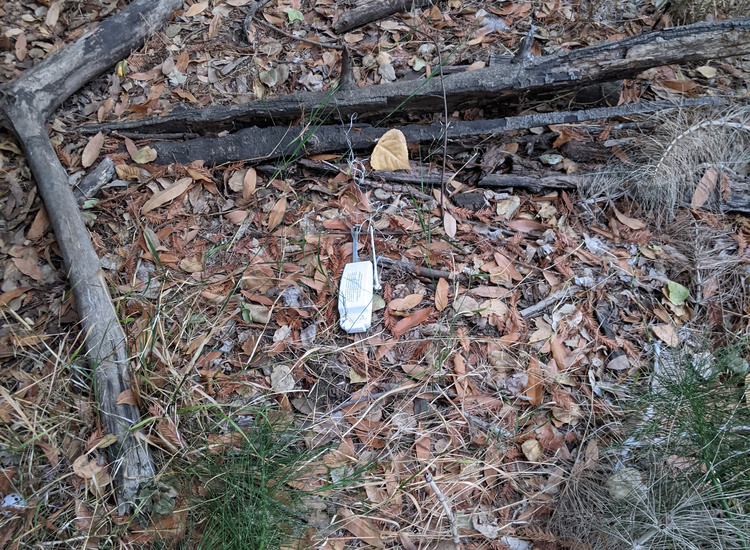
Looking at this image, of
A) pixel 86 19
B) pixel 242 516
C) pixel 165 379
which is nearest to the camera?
pixel 242 516

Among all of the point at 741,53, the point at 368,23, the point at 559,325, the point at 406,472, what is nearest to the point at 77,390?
the point at 406,472

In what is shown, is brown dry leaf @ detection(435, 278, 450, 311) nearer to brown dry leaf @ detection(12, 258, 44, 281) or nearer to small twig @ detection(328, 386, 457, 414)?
small twig @ detection(328, 386, 457, 414)

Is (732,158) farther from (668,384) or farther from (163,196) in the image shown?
(163,196)

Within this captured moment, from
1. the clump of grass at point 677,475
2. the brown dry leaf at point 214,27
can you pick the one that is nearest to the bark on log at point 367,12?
the brown dry leaf at point 214,27

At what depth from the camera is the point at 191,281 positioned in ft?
6.80

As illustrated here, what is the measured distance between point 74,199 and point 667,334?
8.46 feet

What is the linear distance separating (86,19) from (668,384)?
3.45m

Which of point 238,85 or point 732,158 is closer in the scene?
point 732,158

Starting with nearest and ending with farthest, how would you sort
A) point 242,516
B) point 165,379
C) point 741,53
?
point 242,516 → point 165,379 → point 741,53

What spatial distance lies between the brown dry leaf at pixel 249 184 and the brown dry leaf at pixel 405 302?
872 mm

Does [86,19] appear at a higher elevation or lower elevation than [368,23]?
higher

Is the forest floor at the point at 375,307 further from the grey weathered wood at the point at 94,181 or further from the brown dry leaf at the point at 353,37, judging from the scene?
the brown dry leaf at the point at 353,37

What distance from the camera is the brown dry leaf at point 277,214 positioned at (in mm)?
2205

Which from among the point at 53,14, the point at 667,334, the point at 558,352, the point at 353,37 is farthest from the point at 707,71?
the point at 53,14
